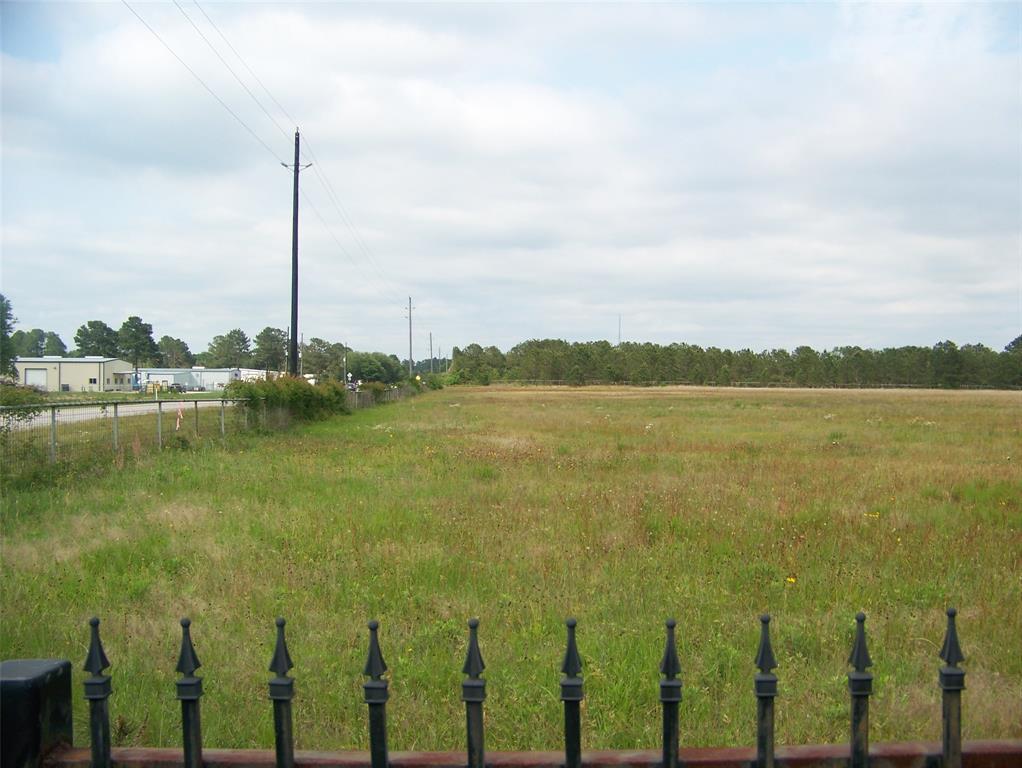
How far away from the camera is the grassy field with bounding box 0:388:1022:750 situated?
433 cm

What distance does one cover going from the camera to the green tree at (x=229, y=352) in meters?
142

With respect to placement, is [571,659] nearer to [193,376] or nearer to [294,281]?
[294,281]

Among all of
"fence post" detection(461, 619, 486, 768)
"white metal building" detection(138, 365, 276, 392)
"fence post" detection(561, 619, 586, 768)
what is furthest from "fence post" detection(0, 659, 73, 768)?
"white metal building" detection(138, 365, 276, 392)

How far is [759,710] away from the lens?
8.57 feet

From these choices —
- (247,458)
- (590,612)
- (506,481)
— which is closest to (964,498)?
(506,481)

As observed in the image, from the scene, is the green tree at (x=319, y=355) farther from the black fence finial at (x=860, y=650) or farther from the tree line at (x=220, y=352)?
the black fence finial at (x=860, y=650)

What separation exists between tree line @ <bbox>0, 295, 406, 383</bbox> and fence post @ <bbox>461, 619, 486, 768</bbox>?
232 feet

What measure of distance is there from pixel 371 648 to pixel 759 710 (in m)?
1.28

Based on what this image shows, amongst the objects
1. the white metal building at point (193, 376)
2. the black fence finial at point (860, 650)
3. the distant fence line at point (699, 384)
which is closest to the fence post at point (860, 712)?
the black fence finial at point (860, 650)

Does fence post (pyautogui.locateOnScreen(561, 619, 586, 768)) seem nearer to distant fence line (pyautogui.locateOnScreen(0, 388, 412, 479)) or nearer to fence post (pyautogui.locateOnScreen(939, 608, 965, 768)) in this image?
fence post (pyautogui.locateOnScreen(939, 608, 965, 768))

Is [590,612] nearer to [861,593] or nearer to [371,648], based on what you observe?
[861,593]

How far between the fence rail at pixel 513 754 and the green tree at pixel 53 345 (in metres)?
119

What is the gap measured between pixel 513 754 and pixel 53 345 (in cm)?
12552

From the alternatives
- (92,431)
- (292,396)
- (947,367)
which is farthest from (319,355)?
(92,431)
